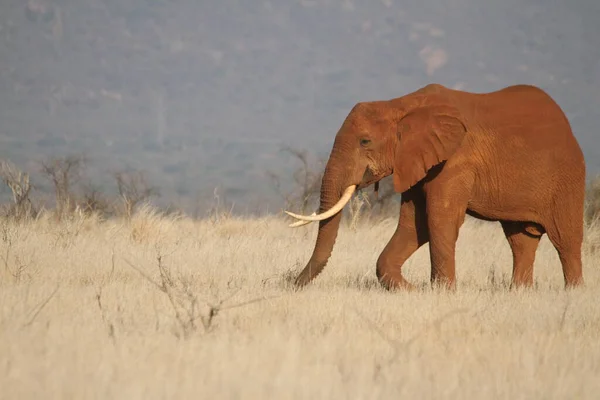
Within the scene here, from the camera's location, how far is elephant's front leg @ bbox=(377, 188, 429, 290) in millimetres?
9461

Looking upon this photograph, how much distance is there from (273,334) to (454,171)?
3.63m

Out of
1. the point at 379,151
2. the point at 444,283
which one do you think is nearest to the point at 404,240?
the point at 444,283

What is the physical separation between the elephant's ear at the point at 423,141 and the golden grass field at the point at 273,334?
1105mm

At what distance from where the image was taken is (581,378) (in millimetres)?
5176

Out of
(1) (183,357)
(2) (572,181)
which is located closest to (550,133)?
(2) (572,181)

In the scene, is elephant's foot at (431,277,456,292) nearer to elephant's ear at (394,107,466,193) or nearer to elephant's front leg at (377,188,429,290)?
elephant's front leg at (377,188,429,290)

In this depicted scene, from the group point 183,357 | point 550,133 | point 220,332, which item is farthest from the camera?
point 550,133

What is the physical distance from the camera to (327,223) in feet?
29.6

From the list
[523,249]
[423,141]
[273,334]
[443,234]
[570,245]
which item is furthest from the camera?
[523,249]

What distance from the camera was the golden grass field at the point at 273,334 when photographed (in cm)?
486

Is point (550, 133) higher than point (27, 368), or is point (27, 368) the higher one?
point (550, 133)

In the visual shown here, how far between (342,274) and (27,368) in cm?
625

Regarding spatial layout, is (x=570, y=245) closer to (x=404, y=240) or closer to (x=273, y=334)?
(x=404, y=240)

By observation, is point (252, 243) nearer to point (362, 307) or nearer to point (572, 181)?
point (572, 181)
